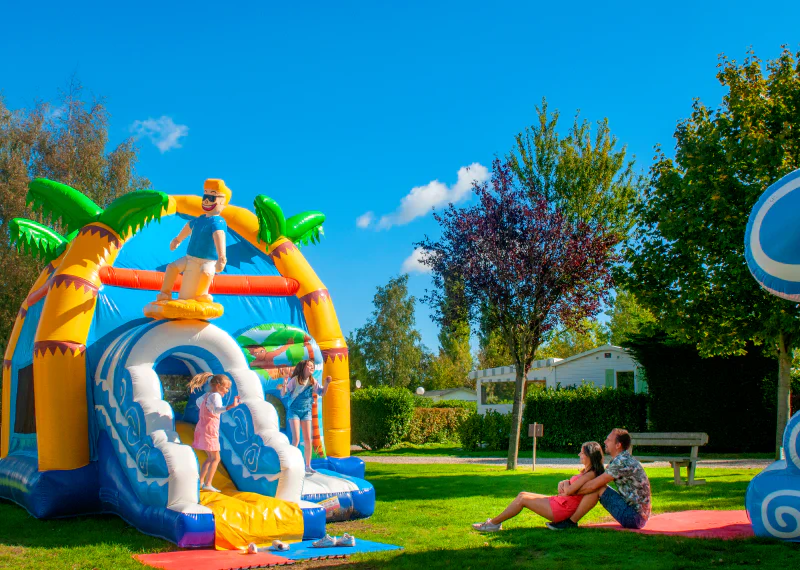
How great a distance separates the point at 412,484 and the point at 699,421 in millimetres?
11184

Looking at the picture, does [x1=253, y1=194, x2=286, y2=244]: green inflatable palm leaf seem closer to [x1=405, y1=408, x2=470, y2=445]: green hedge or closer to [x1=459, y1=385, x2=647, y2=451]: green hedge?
[x1=459, y1=385, x2=647, y2=451]: green hedge

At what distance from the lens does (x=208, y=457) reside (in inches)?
318

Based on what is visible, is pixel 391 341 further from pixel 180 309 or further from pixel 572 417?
pixel 180 309

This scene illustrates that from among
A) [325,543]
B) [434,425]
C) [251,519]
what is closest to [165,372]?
[251,519]

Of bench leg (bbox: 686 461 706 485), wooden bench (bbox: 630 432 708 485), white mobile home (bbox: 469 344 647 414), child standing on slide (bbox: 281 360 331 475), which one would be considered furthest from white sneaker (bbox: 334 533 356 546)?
white mobile home (bbox: 469 344 647 414)

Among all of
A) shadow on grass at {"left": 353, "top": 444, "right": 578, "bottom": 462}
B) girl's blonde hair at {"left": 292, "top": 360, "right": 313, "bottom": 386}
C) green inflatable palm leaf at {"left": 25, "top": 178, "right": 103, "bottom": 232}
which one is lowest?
shadow on grass at {"left": 353, "top": 444, "right": 578, "bottom": 462}

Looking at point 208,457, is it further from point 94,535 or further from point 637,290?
point 637,290

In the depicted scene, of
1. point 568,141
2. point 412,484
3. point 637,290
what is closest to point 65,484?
point 412,484

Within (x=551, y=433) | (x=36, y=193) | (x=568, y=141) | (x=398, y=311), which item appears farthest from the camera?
(x=398, y=311)

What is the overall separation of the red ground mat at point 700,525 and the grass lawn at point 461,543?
44 cm

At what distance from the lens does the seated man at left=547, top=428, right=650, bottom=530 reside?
292 inches

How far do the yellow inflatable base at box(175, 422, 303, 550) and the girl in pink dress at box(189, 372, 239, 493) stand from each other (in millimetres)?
207

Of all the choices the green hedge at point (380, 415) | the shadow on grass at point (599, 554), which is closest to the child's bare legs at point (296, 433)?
the shadow on grass at point (599, 554)

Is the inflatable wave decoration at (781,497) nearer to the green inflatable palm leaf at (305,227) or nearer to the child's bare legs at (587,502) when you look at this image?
the child's bare legs at (587,502)
